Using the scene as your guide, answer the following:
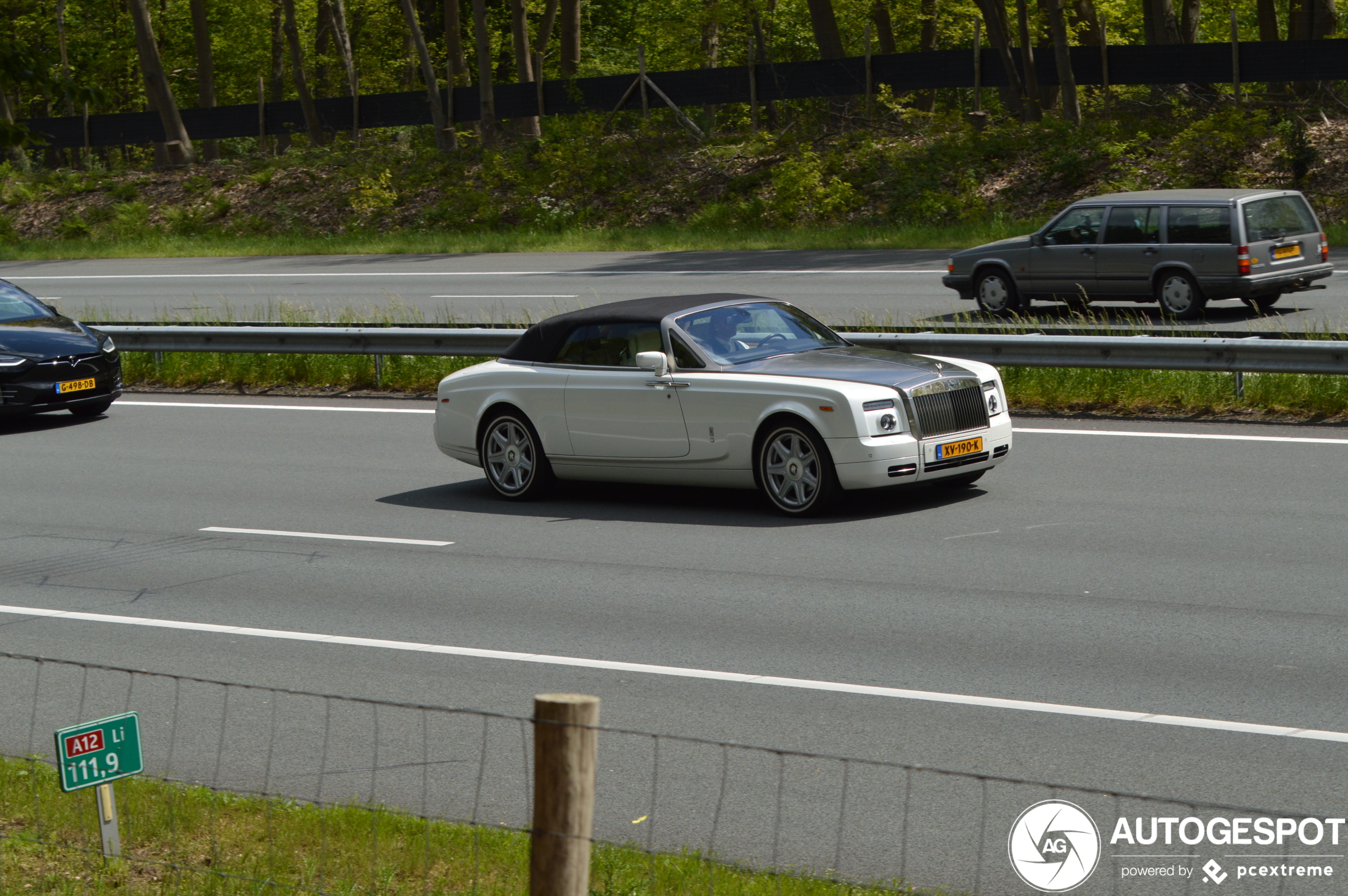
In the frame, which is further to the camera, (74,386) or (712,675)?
(74,386)

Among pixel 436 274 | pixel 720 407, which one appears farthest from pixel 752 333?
pixel 436 274

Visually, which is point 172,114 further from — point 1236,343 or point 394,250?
point 1236,343

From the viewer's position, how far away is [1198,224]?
19.9 metres

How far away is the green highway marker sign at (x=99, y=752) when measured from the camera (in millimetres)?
4918

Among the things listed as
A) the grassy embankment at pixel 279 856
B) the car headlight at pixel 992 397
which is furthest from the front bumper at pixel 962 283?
the grassy embankment at pixel 279 856

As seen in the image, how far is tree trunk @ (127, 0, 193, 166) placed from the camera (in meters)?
44.4

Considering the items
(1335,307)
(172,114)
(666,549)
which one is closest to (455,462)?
(666,549)

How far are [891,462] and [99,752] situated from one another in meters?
6.63

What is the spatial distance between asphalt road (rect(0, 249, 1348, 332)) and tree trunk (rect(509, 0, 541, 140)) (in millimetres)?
9407

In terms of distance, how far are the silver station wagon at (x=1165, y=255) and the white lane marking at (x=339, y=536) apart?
10598 mm

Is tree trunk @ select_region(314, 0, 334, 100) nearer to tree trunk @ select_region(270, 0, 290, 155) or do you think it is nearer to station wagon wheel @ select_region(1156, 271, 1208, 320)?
tree trunk @ select_region(270, 0, 290, 155)

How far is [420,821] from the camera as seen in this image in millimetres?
5723

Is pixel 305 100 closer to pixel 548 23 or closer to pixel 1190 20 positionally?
pixel 548 23

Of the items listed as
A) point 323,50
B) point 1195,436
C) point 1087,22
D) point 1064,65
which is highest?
point 323,50
